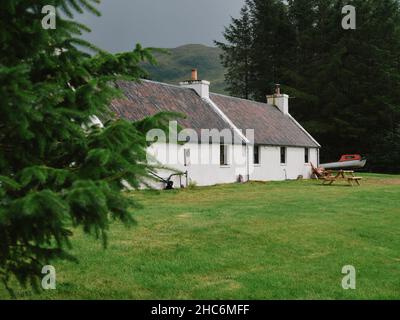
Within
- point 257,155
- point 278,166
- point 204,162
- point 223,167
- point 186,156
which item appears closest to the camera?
point 186,156

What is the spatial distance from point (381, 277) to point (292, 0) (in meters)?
56.8

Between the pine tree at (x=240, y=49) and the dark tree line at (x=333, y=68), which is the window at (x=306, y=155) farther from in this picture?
the pine tree at (x=240, y=49)

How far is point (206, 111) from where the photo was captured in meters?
30.3

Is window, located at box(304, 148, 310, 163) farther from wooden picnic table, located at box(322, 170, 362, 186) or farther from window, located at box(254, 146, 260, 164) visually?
window, located at box(254, 146, 260, 164)

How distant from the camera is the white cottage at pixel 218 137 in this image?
1000 inches

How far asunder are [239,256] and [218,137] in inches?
759

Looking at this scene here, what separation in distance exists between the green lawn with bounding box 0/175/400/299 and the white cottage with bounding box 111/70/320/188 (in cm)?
921

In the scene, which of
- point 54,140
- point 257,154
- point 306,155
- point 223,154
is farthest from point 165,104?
point 54,140

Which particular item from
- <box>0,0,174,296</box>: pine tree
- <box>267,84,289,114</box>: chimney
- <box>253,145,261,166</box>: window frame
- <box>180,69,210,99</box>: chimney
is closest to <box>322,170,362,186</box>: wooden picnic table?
<box>253,145,261,166</box>: window frame

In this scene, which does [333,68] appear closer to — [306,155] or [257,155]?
[306,155]

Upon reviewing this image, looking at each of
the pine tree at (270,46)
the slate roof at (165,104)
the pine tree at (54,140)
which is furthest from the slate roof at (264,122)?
the pine tree at (54,140)

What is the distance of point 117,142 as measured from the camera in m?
4.89
